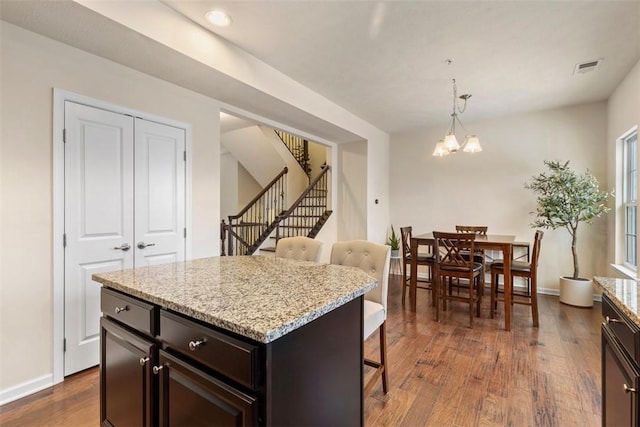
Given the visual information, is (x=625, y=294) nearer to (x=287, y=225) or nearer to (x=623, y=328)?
(x=623, y=328)

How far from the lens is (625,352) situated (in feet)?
3.72

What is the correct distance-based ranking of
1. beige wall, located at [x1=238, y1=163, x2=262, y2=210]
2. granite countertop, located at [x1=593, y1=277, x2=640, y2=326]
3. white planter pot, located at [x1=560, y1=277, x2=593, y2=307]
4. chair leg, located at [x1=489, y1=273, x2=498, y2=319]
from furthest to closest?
beige wall, located at [x1=238, y1=163, x2=262, y2=210] → white planter pot, located at [x1=560, y1=277, x2=593, y2=307] → chair leg, located at [x1=489, y1=273, x2=498, y2=319] → granite countertop, located at [x1=593, y1=277, x2=640, y2=326]

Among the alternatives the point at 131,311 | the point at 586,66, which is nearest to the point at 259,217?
the point at 131,311

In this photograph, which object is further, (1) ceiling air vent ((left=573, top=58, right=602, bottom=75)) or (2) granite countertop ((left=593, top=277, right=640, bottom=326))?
(1) ceiling air vent ((left=573, top=58, right=602, bottom=75))

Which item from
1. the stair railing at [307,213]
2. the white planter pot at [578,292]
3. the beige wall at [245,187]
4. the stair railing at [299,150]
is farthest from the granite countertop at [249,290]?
the beige wall at [245,187]

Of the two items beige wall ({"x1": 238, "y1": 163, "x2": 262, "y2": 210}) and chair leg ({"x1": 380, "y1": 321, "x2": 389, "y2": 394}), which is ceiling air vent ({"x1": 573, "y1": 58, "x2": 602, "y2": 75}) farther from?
beige wall ({"x1": 238, "y1": 163, "x2": 262, "y2": 210})

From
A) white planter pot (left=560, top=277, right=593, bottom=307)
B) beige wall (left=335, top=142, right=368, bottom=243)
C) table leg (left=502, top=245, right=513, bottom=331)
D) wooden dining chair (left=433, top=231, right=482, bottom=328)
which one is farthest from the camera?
beige wall (left=335, top=142, right=368, bottom=243)

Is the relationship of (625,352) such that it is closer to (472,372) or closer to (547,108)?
(472,372)

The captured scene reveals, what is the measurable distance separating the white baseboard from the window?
18.4 feet

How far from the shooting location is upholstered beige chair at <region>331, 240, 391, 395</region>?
1.98 metres

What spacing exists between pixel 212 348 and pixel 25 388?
2.06m

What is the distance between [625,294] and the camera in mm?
1241

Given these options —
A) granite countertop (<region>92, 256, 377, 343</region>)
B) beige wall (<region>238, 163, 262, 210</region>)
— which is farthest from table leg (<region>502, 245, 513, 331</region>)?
beige wall (<region>238, 163, 262, 210</region>)

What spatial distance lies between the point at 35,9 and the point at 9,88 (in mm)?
545
